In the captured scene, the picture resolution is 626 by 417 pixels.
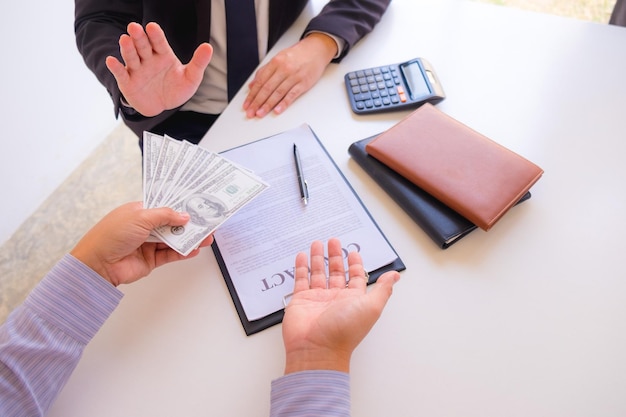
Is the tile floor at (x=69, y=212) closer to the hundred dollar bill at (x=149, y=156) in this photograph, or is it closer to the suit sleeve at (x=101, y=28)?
the suit sleeve at (x=101, y=28)

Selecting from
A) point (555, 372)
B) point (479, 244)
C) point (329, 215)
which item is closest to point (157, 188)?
point (329, 215)

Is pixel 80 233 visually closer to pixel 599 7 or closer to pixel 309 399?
pixel 309 399

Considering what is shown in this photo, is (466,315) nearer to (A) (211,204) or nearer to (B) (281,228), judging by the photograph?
(B) (281,228)

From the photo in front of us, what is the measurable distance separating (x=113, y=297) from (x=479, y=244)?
544 mm

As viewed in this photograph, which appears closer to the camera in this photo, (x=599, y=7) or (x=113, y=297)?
(x=113, y=297)

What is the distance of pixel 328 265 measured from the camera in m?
0.60

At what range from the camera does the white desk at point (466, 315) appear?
51 cm

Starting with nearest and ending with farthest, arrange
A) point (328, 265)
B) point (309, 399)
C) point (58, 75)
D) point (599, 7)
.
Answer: point (309, 399) < point (328, 265) < point (58, 75) < point (599, 7)

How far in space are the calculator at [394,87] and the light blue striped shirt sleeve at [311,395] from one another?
498 millimetres

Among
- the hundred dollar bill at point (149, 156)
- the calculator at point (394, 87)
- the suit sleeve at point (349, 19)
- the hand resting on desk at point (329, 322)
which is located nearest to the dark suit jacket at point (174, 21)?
the suit sleeve at point (349, 19)

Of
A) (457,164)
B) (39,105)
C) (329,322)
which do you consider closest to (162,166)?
(329,322)

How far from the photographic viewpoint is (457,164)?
2.16 ft

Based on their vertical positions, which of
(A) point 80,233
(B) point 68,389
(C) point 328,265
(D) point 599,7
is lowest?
(A) point 80,233

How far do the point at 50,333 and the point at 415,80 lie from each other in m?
0.75
